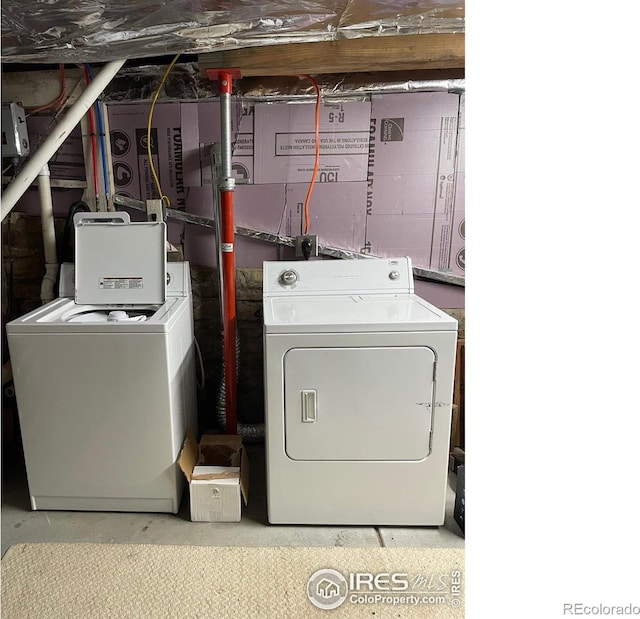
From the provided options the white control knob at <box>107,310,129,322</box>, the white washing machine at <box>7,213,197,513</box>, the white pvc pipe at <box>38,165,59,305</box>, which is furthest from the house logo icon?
the white pvc pipe at <box>38,165,59,305</box>

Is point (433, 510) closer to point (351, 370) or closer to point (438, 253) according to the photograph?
point (351, 370)

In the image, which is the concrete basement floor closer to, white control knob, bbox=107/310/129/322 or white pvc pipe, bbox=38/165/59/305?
white control knob, bbox=107/310/129/322

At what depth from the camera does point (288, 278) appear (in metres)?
2.00

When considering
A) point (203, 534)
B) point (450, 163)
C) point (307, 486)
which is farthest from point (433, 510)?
point (450, 163)

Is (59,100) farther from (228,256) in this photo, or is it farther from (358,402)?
(358,402)

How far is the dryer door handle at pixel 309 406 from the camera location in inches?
60.2

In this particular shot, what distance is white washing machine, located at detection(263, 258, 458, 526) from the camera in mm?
1497

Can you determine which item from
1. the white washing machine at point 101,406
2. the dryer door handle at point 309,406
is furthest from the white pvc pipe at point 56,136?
the dryer door handle at point 309,406

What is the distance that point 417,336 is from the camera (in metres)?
1.50

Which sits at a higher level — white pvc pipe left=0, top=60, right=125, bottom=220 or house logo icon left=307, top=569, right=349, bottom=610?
white pvc pipe left=0, top=60, right=125, bottom=220

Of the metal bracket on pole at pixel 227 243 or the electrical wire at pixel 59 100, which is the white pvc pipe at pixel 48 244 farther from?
the metal bracket on pole at pixel 227 243

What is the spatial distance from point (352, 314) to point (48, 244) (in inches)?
61.7

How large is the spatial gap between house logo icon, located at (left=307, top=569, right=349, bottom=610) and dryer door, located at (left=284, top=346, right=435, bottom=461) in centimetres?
39

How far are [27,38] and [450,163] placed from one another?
6.16 feet
